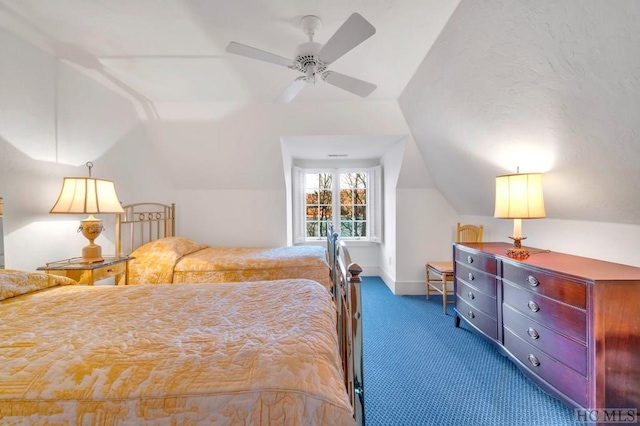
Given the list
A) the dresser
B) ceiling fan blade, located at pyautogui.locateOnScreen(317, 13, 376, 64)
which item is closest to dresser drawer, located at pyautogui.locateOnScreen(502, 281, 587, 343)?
the dresser

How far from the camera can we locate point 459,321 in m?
3.01

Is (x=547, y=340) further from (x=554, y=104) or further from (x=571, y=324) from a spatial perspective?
(x=554, y=104)

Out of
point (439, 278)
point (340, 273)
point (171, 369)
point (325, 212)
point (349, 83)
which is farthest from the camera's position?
point (325, 212)

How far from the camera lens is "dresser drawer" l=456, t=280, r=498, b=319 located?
2312 millimetres

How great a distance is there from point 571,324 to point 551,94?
1.35 meters

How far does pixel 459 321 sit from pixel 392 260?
4.38 feet

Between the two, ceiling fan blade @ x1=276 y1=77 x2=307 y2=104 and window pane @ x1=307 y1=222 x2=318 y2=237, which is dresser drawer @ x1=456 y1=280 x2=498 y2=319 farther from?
window pane @ x1=307 y1=222 x2=318 y2=237

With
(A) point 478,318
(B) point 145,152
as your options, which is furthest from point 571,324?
(B) point 145,152

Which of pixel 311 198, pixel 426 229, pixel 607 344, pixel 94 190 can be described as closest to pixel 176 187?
pixel 94 190

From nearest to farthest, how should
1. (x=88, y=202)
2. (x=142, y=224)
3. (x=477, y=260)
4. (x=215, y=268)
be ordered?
(x=88, y=202) < (x=477, y=260) < (x=215, y=268) < (x=142, y=224)

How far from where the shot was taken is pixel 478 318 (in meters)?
2.51

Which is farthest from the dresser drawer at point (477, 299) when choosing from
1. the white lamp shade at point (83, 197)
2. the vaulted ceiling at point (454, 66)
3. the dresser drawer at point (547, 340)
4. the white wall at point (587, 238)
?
the white lamp shade at point (83, 197)

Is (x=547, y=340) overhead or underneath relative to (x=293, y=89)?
underneath

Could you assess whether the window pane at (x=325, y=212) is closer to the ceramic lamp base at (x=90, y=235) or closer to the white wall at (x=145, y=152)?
the white wall at (x=145, y=152)
